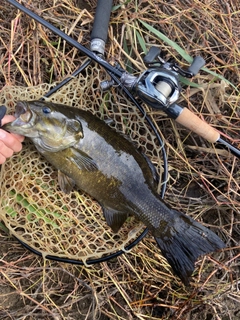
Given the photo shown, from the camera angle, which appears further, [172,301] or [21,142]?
[172,301]

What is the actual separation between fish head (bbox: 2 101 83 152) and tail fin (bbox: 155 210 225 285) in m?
0.78

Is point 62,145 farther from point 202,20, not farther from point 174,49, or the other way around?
point 202,20

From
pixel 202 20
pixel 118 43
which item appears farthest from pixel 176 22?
pixel 118 43

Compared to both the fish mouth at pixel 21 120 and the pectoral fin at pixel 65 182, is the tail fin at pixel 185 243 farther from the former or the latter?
the fish mouth at pixel 21 120

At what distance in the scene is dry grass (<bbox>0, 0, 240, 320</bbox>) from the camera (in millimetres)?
2596

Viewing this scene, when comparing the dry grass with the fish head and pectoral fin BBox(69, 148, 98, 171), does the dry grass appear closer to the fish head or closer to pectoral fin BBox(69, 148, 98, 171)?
the fish head

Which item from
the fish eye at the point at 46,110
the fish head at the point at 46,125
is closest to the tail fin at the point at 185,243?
the fish head at the point at 46,125

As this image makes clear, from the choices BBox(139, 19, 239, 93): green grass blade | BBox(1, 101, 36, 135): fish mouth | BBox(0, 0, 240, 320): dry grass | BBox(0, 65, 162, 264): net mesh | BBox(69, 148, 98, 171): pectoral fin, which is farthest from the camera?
BBox(139, 19, 239, 93): green grass blade

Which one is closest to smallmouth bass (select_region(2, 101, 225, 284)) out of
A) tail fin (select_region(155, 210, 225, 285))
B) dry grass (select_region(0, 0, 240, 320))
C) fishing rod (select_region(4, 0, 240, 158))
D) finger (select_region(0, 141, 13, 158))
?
tail fin (select_region(155, 210, 225, 285))

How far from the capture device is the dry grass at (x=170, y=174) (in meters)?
2.60

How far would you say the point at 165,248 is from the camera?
2.26 metres

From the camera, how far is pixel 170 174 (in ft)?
9.12

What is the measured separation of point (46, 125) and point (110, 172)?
0.47 metres

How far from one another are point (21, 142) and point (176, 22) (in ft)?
4.81
